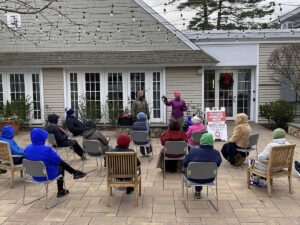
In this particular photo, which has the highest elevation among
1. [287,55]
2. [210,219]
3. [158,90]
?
[287,55]

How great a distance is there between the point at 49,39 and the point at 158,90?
474 cm

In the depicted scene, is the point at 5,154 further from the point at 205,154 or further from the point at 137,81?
the point at 137,81

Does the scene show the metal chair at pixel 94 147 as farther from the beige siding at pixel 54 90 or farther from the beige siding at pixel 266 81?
the beige siding at pixel 266 81

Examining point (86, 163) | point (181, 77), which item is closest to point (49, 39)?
point (181, 77)

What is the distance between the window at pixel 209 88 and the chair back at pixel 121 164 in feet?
30.3

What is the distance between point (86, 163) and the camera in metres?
7.80

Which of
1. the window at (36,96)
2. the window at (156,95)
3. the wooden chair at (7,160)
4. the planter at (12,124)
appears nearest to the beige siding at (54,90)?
the window at (36,96)

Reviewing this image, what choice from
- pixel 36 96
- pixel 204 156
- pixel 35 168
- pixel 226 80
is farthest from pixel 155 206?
pixel 36 96

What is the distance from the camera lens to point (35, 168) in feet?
16.2

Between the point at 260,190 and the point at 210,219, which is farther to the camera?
the point at 260,190

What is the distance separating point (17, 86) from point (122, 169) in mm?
9594

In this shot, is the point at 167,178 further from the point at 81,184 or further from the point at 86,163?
the point at 86,163

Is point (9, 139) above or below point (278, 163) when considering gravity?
above

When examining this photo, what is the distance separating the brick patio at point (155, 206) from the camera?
4594mm
